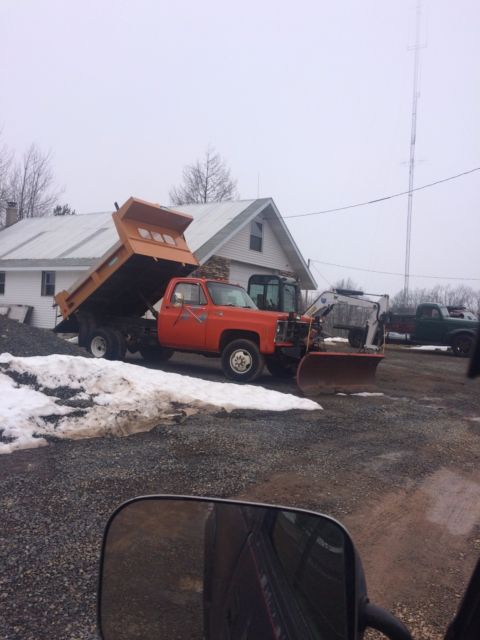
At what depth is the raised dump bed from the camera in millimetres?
11812

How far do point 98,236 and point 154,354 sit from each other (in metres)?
11.7

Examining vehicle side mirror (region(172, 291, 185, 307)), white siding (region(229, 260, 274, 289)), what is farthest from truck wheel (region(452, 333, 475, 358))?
vehicle side mirror (region(172, 291, 185, 307))

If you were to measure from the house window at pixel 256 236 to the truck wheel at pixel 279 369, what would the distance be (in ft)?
38.0

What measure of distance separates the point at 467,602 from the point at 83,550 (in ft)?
A: 9.53

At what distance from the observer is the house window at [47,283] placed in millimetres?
23922

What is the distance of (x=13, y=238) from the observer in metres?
28.1

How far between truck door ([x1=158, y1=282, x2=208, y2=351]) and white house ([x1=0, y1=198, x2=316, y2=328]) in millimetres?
7286

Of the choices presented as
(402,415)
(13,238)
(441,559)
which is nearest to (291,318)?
(402,415)

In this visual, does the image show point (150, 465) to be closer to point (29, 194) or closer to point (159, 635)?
point (159, 635)

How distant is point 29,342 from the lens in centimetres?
1125

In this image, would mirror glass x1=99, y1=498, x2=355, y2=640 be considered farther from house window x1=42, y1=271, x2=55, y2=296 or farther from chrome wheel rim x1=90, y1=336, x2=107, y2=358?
house window x1=42, y1=271, x2=55, y2=296

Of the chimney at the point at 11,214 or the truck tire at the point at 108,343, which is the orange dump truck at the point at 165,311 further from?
the chimney at the point at 11,214

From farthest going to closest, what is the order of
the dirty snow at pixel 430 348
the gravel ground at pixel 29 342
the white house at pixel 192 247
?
the dirty snow at pixel 430 348 → the white house at pixel 192 247 → the gravel ground at pixel 29 342

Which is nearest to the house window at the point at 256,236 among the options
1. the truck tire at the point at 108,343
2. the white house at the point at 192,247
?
the white house at the point at 192,247
